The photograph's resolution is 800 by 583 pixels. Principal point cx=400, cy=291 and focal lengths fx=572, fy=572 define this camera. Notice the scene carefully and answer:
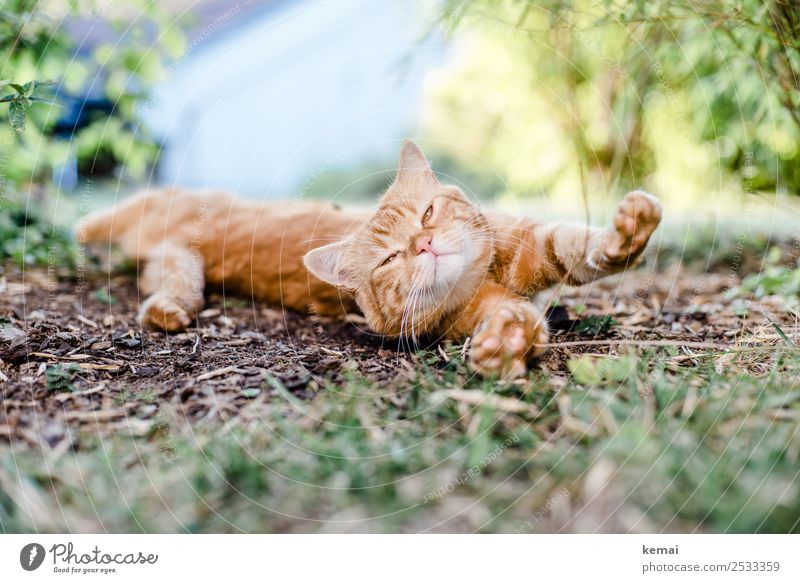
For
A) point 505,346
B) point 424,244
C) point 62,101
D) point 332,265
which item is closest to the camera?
point 505,346

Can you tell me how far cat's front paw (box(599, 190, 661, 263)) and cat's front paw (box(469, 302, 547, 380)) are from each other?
0.39 metres

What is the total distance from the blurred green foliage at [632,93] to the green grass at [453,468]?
2.69 ft

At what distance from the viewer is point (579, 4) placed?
89.0 inches

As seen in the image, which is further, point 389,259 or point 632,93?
point 632,93

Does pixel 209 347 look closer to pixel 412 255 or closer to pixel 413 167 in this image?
Answer: pixel 412 255

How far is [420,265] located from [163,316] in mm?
1012

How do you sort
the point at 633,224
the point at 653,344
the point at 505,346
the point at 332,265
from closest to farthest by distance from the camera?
the point at 505,346 → the point at 633,224 → the point at 653,344 → the point at 332,265

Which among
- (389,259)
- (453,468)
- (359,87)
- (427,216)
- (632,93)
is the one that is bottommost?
(453,468)

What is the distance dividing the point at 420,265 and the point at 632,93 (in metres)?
1.86

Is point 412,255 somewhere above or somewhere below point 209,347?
above

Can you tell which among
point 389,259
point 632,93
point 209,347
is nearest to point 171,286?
point 209,347

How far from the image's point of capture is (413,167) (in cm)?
216

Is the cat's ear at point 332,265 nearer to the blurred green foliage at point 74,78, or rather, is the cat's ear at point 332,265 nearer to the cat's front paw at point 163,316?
the cat's front paw at point 163,316
